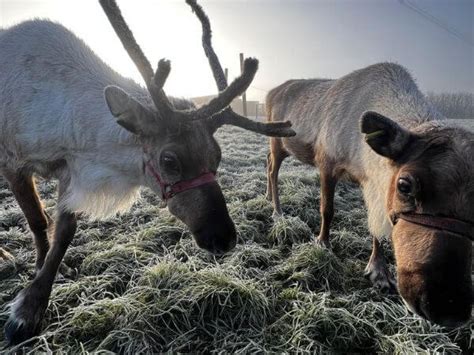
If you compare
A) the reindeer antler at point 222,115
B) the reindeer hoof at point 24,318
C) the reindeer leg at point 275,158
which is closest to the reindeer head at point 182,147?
the reindeer antler at point 222,115

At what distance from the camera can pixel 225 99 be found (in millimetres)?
2814

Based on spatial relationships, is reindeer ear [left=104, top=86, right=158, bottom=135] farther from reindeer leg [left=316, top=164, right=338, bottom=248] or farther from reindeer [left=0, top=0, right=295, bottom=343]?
reindeer leg [left=316, top=164, right=338, bottom=248]

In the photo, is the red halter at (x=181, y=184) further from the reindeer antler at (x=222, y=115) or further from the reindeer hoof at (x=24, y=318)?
the reindeer hoof at (x=24, y=318)

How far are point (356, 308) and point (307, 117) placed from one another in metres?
2.95

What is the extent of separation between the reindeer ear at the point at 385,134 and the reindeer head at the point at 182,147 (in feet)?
2.88

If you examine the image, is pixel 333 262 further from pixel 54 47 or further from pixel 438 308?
pixel 54 47

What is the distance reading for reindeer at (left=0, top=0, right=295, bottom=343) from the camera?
2.68 meters

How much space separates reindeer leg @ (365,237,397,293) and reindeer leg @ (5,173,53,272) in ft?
9.50

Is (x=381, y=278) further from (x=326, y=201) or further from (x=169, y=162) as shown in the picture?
(x=169, y=162)

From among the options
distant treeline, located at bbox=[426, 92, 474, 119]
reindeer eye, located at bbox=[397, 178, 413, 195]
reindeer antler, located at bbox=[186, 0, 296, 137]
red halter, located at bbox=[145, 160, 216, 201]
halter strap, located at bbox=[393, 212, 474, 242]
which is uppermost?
reindeer antler, located at bbox=[186, 0, 296, 137]

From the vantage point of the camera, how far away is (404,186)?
7.68 ft

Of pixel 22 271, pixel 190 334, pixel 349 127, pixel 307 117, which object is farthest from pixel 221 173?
pixel 190 334

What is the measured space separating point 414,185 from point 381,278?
1.52m

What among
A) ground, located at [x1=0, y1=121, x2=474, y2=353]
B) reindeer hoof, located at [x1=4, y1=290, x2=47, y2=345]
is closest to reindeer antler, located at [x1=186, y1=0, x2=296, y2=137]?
ground, located at [x1=0, y1=121, x2=474, y2=353]
